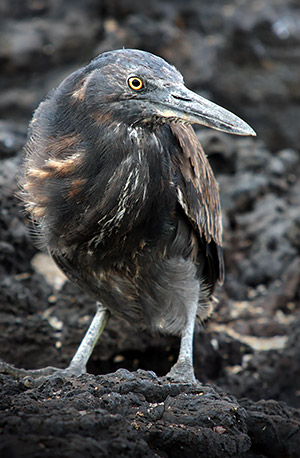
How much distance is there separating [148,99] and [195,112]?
271 mm

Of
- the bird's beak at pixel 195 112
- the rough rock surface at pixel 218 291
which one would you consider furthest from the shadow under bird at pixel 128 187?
the rough rock surface at pixel 218 291

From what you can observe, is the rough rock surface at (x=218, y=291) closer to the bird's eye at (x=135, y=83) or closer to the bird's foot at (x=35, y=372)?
the bird's foot at (x=35, y=372)

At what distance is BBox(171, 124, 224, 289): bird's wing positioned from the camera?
12.4ft


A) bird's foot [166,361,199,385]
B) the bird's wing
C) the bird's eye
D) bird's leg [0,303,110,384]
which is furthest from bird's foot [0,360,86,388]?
the bird's eye

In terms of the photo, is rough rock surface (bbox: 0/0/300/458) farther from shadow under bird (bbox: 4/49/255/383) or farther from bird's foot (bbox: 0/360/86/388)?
shadow under bird (bbox: 4/49/255/383)

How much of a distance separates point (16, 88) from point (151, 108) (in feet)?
18.1

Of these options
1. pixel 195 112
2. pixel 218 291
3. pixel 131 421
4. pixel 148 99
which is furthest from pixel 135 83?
pixel 218 291

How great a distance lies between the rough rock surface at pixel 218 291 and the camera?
2768mm

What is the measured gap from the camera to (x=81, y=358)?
429 cm

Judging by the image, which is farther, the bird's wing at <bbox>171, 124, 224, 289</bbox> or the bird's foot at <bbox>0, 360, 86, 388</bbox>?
the bird's wing at <bbox>171, 124, 224, 289</bbox>

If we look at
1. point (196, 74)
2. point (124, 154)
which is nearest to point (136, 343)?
point (124, 154)

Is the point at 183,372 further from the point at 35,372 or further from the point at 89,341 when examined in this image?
the point at 35,372

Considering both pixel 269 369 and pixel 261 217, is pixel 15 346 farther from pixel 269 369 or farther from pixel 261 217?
pixel 261 217

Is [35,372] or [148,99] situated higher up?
[148,99]
